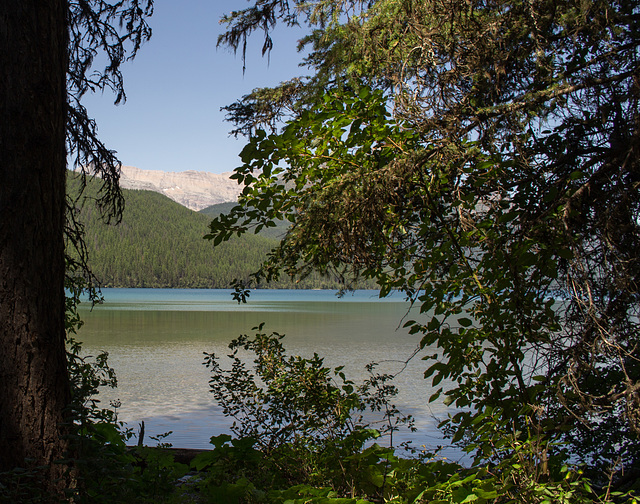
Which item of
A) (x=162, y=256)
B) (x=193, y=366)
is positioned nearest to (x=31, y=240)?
(x=193, y=366)

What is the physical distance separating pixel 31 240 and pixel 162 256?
146 metres

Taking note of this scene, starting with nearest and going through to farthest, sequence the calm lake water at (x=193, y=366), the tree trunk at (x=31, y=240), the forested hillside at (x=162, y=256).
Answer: the tree trunk at (x=31, y=240)
the calm lake water at (x=193, y=366)
the forested hillside at (x=162, y=256)

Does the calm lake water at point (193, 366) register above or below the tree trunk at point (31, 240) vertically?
below

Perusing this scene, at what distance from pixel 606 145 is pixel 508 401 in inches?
83.2

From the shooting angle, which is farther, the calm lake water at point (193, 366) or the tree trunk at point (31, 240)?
the calm lake water at point (193, 366)

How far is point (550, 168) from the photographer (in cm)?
351

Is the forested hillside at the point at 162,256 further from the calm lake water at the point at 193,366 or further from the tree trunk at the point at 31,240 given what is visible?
the tree trunk at the point at 31,240

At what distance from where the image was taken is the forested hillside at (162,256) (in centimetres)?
13412

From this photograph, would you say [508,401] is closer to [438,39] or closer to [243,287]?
[243,287]

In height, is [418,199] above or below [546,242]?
above

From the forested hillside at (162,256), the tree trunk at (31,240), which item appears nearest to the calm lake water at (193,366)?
the tree trunk at (31,240)

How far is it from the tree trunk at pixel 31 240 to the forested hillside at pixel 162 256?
123m

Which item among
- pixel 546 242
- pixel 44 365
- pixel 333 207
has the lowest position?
pixel 44 365

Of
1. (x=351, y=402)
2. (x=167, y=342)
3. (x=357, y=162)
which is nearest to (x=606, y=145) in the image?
(x=357, y=162)
